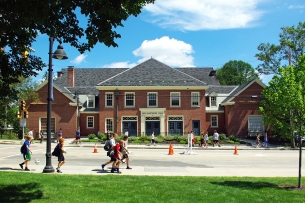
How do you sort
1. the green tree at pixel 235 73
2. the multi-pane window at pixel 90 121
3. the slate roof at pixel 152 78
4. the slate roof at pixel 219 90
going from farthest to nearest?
the green tree at pixel 235 73 → the slate roof at pixel 219 90 → the multi-pane window at pixel 90 121 → the slate roof at pixel 152 78

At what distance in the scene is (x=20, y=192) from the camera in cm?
948

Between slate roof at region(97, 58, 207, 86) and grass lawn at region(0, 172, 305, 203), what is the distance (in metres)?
31.7

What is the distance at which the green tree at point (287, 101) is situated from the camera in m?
10.8

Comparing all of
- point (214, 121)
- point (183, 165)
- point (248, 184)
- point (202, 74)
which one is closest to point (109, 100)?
point (214, 121)

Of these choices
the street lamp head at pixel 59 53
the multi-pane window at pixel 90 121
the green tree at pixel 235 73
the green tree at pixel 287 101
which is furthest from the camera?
the green tree at pixel 235 73

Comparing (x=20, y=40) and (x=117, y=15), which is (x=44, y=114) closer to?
(x=20, y=40)

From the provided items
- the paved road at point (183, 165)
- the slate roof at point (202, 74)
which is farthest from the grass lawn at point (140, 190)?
the slate roof at point (202, 74)

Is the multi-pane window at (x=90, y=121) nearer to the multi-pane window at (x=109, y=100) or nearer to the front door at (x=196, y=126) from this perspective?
the multi-pane window at (x=109, y=100)

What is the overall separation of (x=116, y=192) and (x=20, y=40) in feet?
16.1

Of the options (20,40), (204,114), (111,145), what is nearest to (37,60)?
(20,40)

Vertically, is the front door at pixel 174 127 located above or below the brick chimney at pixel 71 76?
below

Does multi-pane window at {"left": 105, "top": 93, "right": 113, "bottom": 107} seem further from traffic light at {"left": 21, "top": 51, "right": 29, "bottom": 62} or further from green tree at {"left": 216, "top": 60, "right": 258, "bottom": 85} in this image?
green tree at {"left": 216, "top": 60, "right": 258, "bottom": 85}

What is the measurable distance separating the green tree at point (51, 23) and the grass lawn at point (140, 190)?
114 inches

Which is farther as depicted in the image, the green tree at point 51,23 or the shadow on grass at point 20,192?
the shadow on grass at point 20,192
